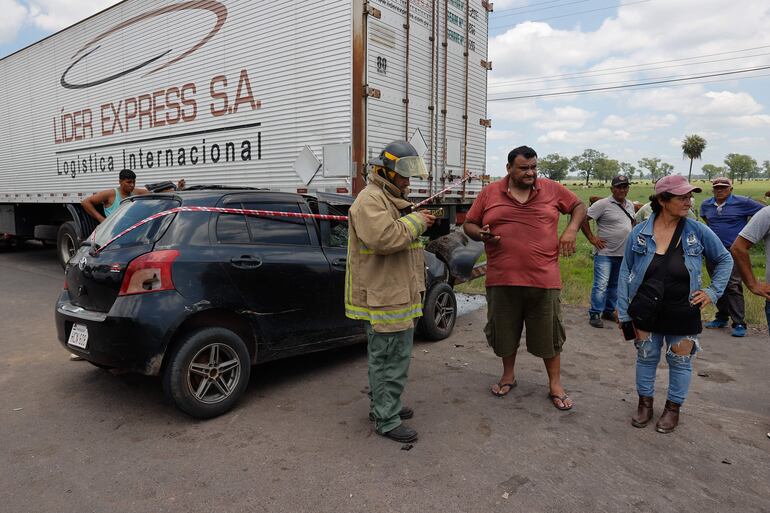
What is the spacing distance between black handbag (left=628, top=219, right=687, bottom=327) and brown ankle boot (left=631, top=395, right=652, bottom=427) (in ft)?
1.68

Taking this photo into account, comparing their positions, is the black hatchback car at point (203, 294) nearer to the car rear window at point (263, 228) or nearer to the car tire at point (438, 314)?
the car rear window at point (263, 228)

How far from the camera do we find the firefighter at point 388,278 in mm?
2984

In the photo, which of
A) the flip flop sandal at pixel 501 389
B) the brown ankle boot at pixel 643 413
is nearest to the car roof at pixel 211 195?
the flip flop sandal at pixel 501 389

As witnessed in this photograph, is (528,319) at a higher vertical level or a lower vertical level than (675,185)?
lower

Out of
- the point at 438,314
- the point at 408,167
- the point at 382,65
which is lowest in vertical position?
the point at 438,314

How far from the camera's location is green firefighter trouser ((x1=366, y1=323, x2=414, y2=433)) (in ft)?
10.2

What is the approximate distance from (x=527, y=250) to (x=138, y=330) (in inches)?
100

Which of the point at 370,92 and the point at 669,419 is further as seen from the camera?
the point at 370,92

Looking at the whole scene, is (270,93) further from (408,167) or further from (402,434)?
(402,434)

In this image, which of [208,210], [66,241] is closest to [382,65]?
[208,210]

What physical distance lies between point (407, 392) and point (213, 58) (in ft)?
20.7

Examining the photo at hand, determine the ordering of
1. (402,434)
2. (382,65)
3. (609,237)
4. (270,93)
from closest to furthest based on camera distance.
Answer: (402,434) < (609,237) < (382,65) < (270,93)

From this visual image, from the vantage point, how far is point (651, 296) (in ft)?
10.6

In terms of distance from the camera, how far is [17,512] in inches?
96.6
